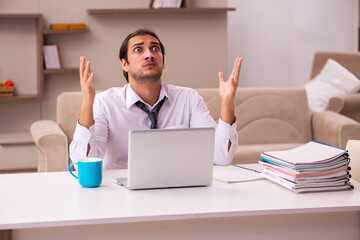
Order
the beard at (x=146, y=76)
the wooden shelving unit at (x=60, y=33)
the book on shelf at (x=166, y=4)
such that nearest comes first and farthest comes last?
the beard at (x=146, y=76), the wooden shelving unit at (x=60, y=33), the book on shelf at (x=166, y=4)

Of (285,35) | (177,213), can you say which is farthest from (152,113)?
(285,35)

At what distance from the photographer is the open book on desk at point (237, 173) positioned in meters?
1.92

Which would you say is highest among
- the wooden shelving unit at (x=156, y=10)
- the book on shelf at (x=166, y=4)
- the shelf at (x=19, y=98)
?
the book on shelf at (x=166, y=4)

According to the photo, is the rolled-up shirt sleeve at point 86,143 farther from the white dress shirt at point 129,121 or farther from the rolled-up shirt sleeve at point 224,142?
the rolled-up shirt sleeve at point 224,142

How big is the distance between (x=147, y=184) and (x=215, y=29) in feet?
12.4

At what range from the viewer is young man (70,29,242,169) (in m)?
2.24

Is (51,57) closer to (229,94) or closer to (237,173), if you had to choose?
(229,94)

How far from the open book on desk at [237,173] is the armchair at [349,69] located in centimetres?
246

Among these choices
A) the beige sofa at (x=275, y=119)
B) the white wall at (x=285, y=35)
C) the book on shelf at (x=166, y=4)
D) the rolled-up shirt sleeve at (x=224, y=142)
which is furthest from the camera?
the white wall at (x=285, y=35)

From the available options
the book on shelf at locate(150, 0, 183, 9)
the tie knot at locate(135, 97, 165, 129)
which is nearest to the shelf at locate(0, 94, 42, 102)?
the book on shelf at locate(150, 0, 183, 9)

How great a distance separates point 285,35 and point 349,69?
1290mm

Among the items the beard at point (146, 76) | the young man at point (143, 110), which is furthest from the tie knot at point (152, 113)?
the beard at point (146, 76)

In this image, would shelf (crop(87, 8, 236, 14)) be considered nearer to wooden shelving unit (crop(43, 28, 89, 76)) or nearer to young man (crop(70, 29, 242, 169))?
wooden shelving unit (crop(43, 28, 89, 76))

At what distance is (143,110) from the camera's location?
242 centimetres
